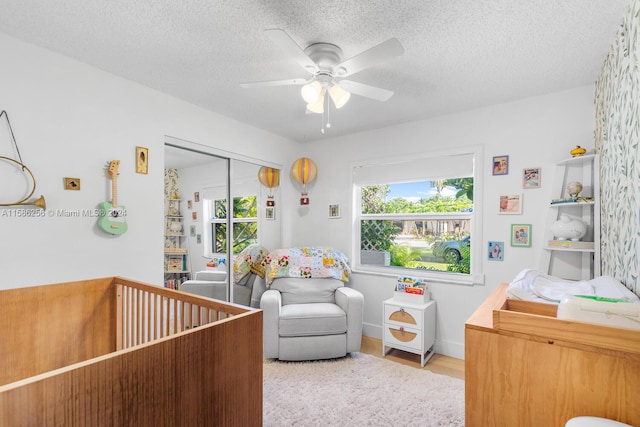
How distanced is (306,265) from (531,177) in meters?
2.16

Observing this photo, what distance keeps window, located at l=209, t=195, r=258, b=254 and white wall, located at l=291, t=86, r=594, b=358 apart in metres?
0.96

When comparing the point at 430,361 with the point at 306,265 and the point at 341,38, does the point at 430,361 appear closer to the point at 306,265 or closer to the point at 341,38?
the point at 306,265

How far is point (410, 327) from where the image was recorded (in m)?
2.75

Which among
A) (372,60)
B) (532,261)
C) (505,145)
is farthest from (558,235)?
(372,60)

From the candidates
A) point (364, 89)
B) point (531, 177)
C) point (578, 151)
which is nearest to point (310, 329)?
point (364, 89)

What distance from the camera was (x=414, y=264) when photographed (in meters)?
3.29

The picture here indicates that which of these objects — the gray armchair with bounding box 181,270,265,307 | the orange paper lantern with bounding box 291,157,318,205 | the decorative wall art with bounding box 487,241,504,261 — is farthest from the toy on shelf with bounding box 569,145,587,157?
the gray armchair with bounding box 181,270,265,307

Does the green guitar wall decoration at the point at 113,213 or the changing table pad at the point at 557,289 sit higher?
the green guitar wall decoration at the point at 113,213

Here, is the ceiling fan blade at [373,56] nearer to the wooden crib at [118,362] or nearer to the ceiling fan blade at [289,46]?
the ceiling fan blade at [289,46]

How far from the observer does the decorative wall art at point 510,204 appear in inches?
103

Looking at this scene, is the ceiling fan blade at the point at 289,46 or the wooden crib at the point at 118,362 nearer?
the wooden crib at the point at 118,362

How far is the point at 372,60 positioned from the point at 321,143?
2282 millimetres

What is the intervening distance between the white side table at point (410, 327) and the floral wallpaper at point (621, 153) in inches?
51.3

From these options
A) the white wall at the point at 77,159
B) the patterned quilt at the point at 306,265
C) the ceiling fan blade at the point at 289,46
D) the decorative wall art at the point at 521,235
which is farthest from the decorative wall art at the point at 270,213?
the decorative wall art at the point at 521,235
